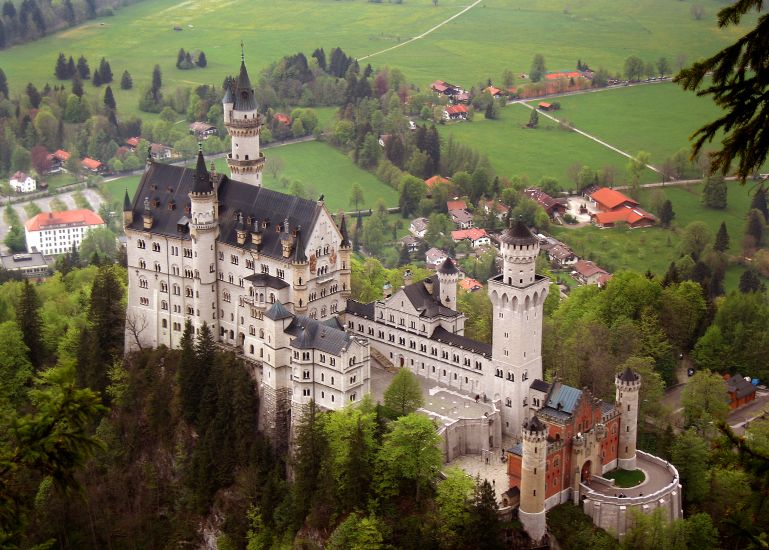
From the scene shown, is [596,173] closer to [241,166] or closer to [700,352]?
[700,352]

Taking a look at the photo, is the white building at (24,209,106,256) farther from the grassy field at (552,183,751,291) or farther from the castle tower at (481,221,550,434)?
the castle tower at (481,221,550,434)

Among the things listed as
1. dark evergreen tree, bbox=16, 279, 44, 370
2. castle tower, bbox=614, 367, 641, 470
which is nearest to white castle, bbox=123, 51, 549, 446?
castle tower, bbox=614, 367, 641, 470

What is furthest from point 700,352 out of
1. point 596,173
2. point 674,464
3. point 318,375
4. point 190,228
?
point 596,173

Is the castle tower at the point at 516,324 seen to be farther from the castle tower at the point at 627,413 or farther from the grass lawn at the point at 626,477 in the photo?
Answer: the grass lawn at the point at 626,477

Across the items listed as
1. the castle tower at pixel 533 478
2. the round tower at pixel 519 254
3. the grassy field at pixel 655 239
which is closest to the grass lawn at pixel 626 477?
the castle tower at pixel 533 478

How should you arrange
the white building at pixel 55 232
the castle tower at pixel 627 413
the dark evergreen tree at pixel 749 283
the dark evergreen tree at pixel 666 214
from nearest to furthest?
the castle tower at pixel 627 413 < the dark evergreen tree at pixel 749 283 < the dark evergreen tree at pixel 666 214 < the white building at pixel 55 232

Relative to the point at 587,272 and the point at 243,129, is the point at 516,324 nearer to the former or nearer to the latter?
the point at 243,129
